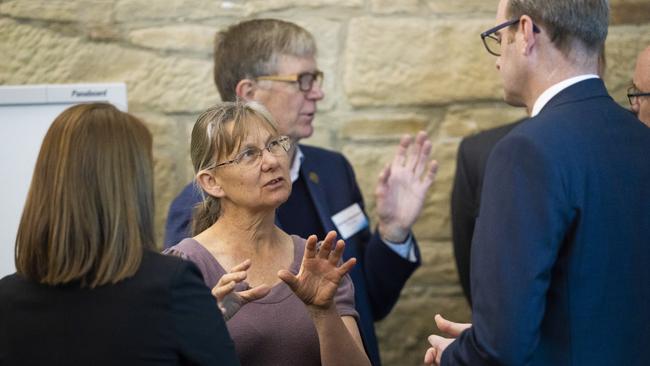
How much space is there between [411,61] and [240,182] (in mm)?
1504

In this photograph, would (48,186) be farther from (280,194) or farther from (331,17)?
(331,17)

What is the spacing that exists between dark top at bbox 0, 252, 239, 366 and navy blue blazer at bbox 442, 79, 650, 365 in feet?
2.03

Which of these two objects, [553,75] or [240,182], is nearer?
[553,75]

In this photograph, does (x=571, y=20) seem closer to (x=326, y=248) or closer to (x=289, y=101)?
(x=326, y=248)

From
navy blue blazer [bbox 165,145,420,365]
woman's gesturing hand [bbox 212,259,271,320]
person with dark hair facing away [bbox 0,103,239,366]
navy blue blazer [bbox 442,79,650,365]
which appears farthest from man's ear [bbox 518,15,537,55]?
navy blue blazer [bbox 165,145,420,365]

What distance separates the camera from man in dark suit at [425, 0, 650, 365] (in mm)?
1936

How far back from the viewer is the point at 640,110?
2633mm

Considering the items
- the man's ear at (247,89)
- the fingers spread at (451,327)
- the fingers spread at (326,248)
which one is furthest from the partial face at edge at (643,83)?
the man's ear at (247,89)

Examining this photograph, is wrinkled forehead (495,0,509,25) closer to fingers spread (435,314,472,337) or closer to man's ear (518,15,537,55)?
man's ear (518,15,537,55)

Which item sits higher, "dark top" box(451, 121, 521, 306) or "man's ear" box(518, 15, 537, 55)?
"man's ear" box(518, 15, 537, 55)

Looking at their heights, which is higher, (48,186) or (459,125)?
(48,186)

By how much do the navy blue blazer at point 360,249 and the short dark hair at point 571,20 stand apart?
3.71ft

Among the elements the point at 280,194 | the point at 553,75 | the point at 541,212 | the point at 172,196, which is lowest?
the point at 172,196

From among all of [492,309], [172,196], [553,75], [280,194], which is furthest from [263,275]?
[172,196]
